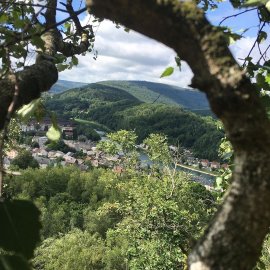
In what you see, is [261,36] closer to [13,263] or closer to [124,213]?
[13,263]

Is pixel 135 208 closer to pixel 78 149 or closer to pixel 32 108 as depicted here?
pixel 32 108

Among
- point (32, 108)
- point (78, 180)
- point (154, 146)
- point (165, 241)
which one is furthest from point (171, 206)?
point (78, 180)

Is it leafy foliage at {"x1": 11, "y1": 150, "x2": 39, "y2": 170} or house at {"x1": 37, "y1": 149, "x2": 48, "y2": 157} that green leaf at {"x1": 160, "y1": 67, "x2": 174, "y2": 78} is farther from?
house at {"x1": 37, "y1": 149, "x2": 48, "y2": 157}

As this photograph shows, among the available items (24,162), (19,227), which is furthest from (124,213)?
(24,162)

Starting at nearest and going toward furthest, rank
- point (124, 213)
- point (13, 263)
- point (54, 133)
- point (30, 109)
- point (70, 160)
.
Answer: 1. point (13, 263)
2. point (30, 109)
3. point (54, 133)
4. point (124, 213)
5. point (70, 160)

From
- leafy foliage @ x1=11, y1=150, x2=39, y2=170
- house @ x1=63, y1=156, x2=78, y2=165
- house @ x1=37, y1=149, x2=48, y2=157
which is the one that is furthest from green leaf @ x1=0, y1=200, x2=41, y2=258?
house @ x1=37, y1=149, x2=48, y2=157

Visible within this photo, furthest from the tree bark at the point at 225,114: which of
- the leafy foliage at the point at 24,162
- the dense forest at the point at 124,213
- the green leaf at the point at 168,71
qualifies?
the leafy foliage at the point at 24,162
